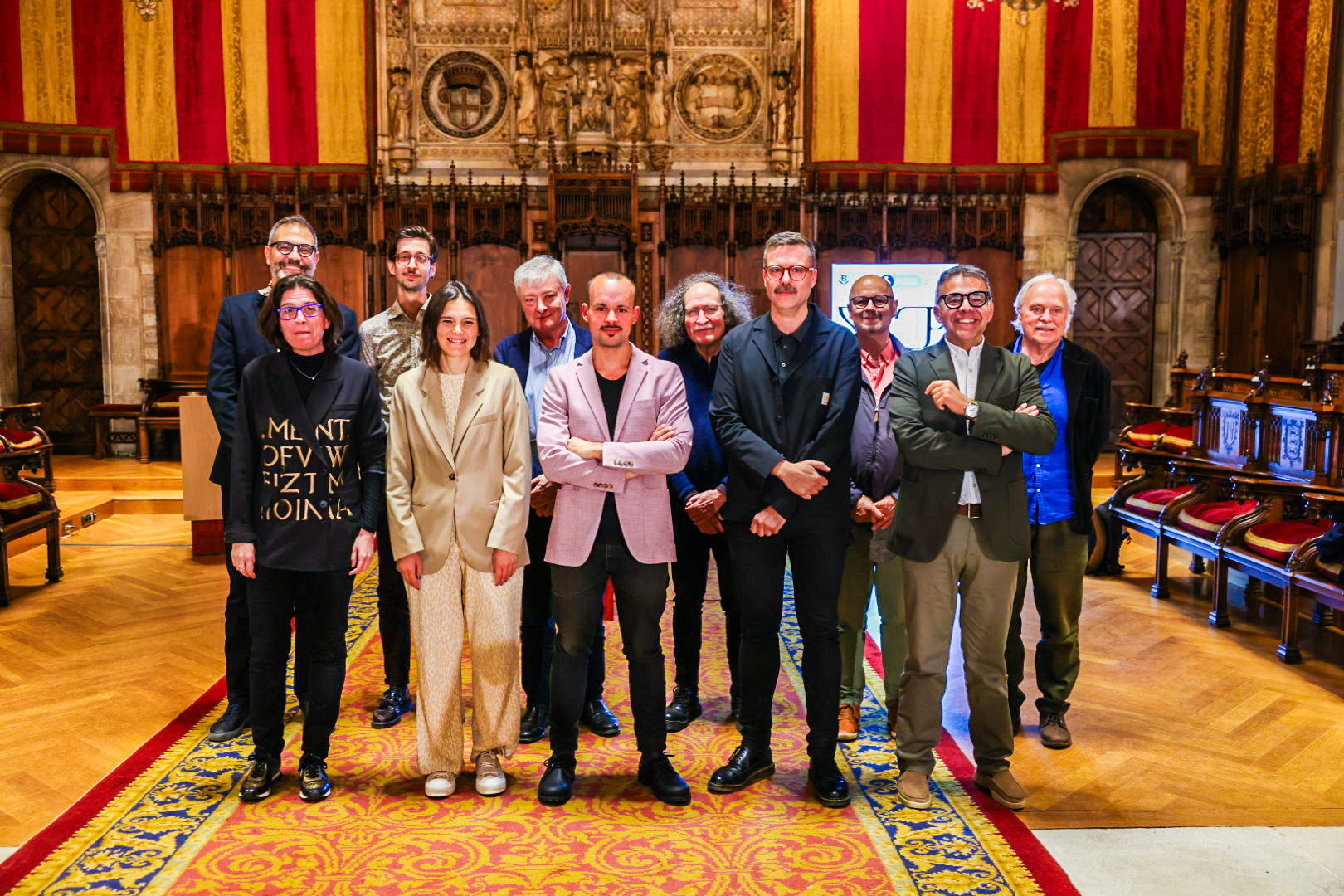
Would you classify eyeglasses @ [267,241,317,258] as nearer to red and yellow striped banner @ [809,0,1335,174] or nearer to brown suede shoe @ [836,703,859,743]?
brown suede shoe @ [836,703,859,743]

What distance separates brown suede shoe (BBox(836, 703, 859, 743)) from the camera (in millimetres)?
3518

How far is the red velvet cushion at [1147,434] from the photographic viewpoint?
6863mm

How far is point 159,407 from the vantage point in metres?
9.80

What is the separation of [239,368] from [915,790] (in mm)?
2627

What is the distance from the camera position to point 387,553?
11.9ft

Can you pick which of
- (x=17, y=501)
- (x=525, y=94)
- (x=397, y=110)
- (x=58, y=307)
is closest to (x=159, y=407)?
(x=58, y=307)

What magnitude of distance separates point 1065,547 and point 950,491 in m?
0.73

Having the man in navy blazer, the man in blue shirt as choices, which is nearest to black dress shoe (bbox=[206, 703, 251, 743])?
the man in navy blazer

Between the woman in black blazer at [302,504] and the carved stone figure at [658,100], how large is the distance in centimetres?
806

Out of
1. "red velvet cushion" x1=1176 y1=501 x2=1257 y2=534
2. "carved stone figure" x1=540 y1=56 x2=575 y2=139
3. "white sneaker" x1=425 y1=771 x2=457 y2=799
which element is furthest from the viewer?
"carved stone figure" x1=540 y1=56 x2=575 y2=139

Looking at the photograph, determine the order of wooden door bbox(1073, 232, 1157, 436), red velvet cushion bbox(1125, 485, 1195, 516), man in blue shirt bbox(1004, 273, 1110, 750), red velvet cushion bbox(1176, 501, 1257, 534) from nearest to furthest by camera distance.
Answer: man in blue shirt bbox(1004, 273, 1110, 750) < red velvet cushion bbox(1176, 501, 1257, 534) < red velvet cushion bbox(1125, 485, 1195, 516) < wooden door bbox(1073, 232, 1157, 436)

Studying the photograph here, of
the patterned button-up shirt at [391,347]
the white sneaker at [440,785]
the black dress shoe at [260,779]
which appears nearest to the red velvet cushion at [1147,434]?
the patterned button-up shirt at [391,347]

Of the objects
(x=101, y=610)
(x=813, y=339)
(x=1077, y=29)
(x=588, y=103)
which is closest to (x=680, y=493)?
(x=813, y=339)

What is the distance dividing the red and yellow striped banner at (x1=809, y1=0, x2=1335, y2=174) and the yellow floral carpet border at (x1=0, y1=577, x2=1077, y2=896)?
27.9 ft
